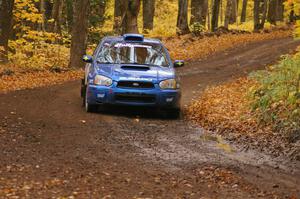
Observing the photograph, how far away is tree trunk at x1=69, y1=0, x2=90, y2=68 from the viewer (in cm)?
2239

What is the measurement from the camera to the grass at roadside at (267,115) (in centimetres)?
988

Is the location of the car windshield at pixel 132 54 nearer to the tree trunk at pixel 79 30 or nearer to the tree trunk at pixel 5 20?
the tree trunk at pixel 5 20

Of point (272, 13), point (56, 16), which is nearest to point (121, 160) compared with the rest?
point (56, 16)

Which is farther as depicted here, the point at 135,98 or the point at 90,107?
the point at 90,107

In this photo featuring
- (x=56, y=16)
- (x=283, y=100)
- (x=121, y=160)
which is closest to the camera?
(x=121, y=160)

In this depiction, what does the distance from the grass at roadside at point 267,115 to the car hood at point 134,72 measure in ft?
3.98

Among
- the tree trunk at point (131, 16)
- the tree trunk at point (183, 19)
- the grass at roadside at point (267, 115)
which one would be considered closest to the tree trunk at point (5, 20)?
the tree trunk at point (131, 16)

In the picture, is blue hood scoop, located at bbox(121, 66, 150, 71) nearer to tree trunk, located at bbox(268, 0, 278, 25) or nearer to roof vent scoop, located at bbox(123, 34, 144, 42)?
roof vent scoop, located at bbox(123, 34, 144, 42)

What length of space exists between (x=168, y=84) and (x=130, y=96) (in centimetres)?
88

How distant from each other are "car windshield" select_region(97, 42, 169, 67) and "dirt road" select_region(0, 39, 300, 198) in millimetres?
1149

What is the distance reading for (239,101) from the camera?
14.4 metres

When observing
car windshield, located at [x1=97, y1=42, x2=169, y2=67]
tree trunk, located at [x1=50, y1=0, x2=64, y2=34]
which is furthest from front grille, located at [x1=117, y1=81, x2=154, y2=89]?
tree trunk, located at [x1=50, y1=0, x2=64, y2=34]

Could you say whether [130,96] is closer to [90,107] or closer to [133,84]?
[133,84]

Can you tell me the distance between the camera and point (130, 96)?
1212 centimetres
